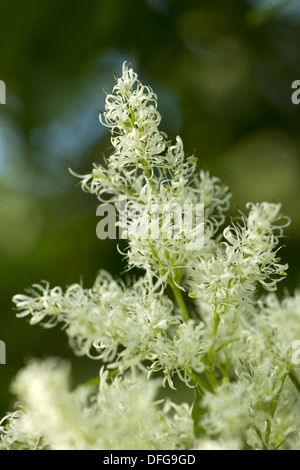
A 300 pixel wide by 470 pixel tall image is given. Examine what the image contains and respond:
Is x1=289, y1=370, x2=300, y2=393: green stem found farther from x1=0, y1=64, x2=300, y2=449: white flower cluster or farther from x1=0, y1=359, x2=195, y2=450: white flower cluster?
x1=0, y1=359, x2=195, y2=450: white flower cluster

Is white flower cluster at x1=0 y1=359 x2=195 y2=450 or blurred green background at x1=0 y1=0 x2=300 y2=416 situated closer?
white flower cluster at x1=0 y1=359 x2=195 y2=450

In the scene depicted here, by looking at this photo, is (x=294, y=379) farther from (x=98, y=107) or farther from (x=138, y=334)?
(x=98, y=107)

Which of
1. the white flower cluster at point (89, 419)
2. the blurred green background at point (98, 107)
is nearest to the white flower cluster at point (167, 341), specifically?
the white flower cluster at point (89, 419)

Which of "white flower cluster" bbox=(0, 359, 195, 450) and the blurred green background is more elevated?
the blurred green background

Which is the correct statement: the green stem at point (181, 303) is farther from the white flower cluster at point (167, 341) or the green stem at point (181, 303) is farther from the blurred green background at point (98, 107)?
the blurred green background at point (98, 107)

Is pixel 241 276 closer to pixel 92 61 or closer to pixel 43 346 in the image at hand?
pixel 43 346

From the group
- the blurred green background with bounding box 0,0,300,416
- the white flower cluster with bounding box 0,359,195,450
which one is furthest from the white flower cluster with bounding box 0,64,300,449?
the blurred green background with bounding box 0,0,300,416

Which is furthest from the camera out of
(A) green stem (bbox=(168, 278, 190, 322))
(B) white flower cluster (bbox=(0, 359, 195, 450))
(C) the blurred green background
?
(C) the blurred green background
